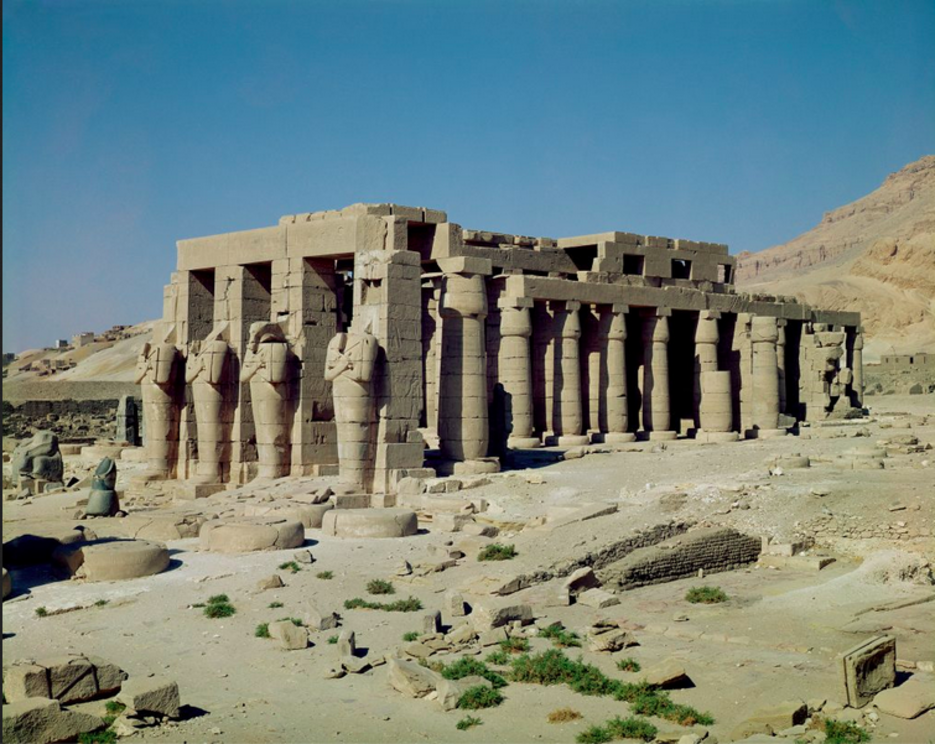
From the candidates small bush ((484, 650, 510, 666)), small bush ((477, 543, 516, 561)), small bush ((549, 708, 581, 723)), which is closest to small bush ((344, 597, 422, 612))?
small bush ((477, 543, 516, 561))

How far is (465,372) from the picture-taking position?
908 inches

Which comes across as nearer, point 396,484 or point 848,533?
point 848,533

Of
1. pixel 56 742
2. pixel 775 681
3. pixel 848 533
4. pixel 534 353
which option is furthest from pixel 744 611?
pixel 534 353

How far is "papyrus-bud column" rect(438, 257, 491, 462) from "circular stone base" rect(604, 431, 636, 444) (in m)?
6.88

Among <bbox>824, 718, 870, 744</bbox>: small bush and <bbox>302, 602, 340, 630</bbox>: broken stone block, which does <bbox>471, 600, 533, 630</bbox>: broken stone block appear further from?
<bbox>824, 718, 870, 744</bbox>: small bush

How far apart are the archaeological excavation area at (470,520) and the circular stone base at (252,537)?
5 centimetres

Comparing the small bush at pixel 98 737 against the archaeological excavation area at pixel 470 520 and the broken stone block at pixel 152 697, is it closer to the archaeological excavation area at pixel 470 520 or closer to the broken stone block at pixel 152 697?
the archaeological excavation area at pixel 470 520

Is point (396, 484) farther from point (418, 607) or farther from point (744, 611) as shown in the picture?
point (744, 611)

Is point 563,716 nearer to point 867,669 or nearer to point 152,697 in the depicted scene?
point 867,669

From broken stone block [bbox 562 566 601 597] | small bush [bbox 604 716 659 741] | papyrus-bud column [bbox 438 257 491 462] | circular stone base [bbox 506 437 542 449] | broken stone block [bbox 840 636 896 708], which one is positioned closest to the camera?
small bush [bbox 604 716 659 741]

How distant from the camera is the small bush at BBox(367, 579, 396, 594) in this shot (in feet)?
47.3

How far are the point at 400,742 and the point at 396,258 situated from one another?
1352 cm

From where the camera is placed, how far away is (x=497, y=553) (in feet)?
52.1

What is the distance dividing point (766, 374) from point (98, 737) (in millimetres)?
26625
